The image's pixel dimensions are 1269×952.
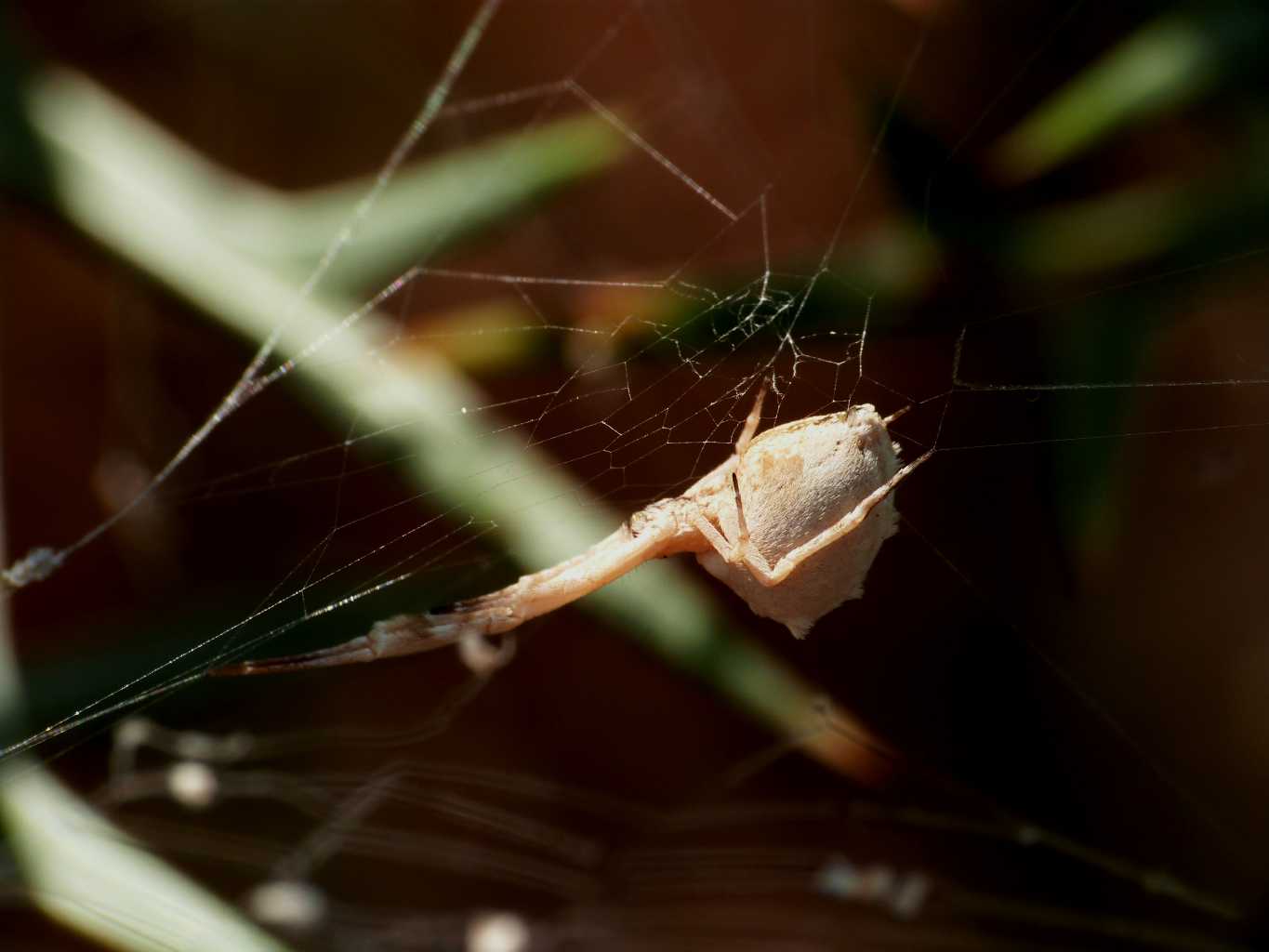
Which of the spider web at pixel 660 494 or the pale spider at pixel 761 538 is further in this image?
the spider web at pixel 660 494

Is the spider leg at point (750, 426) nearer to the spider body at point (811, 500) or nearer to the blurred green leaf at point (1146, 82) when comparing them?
the spider body at point (811, 500)

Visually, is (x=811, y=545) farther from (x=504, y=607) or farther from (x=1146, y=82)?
(x=1146, y=82)

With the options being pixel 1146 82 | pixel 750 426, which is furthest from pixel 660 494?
pixel 1146 82

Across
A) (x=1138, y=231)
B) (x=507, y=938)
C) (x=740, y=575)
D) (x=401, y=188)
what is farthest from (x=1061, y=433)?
(x=507, y=938)

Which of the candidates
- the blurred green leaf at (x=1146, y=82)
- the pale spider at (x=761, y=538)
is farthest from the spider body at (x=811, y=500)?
the blurred green leaf at (x=1146, y=82)

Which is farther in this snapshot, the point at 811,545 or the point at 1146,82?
the point at 1146,82
